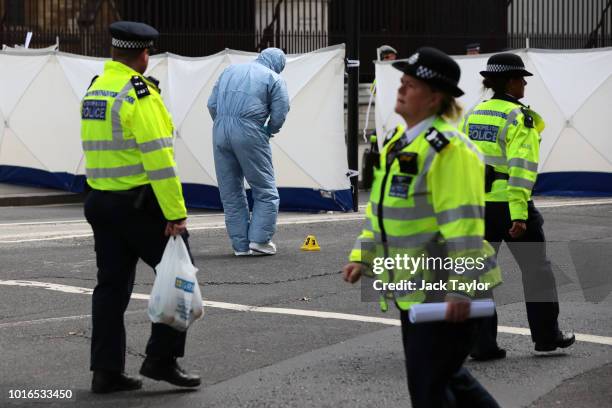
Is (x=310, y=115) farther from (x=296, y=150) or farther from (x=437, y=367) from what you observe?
(x=437, y=367)

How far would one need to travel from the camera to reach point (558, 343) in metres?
7.20

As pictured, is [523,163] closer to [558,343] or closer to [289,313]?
[558,343]

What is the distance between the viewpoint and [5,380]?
21.5 feet

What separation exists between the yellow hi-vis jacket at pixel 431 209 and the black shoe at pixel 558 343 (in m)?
2.55

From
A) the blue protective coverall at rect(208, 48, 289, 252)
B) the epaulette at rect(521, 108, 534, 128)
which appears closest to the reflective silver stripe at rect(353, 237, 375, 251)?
the epaulette at rect(521, 108, 534, 128)

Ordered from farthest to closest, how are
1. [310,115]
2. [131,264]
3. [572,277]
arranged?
[310,115]
[572,277]
[131,264]

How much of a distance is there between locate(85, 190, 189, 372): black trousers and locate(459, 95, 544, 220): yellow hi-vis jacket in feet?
6.29

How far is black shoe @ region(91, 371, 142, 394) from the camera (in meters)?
6.30

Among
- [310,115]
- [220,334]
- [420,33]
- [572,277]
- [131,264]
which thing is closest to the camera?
[131,264]

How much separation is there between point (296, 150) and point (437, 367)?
11.4 m

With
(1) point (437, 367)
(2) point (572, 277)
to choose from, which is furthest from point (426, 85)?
(2) point (572, 277)

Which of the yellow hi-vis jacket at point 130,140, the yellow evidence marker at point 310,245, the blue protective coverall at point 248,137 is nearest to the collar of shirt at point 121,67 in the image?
the yellow hi-vis jacket at point 130,140

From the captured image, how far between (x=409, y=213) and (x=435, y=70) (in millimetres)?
533

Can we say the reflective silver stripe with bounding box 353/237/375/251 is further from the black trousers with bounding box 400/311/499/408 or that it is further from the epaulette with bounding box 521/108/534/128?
the epaulette with bounding box 521/108/534/128
